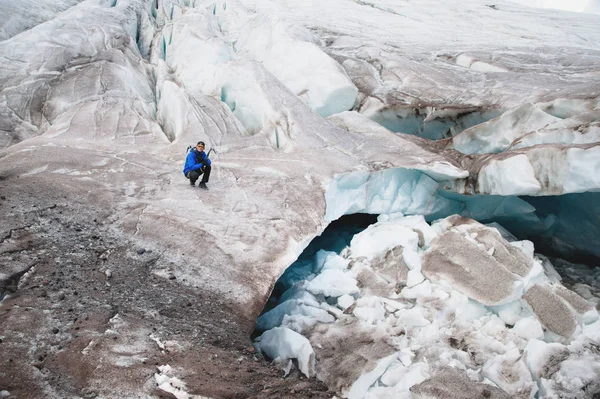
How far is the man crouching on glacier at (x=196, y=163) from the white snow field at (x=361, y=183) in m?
0.33

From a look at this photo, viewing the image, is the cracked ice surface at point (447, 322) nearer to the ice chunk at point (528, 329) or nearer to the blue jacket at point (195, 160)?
the ice chunk at point (528, 329)

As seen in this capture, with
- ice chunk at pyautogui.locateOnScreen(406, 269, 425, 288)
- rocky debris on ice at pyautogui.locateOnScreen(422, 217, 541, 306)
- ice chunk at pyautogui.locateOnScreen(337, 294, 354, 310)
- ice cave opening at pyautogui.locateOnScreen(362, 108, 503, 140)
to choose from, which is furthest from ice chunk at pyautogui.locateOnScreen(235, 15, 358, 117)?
ice chunk at pyautogui.locateOnScreen(337, 294, 354, 310)

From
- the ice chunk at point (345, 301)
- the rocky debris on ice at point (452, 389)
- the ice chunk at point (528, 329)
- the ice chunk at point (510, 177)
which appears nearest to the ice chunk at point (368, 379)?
the rocky debris on ice at point (452, 389)

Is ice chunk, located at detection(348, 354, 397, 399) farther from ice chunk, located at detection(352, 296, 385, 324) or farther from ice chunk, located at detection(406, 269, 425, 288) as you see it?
ice chunk, located at detection(406, 269, 425, 288)

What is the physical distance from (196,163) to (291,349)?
3667mm

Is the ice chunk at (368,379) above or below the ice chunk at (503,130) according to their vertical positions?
below

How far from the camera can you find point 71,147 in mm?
8477

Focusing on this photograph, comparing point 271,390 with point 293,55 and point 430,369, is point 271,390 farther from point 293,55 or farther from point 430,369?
point 293,55

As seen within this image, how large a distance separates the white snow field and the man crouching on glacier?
33 cm

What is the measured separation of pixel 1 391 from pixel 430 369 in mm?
4576

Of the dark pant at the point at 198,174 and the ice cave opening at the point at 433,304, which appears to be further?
the dark pant at the point at 198,174

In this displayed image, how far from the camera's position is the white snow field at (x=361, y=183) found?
18.2 ft

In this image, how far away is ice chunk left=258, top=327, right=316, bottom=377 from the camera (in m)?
5.16

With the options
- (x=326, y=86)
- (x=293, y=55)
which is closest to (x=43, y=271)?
(x=326, y=86)
